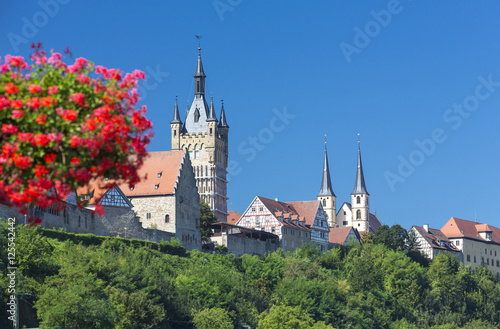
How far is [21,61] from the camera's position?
36.6 ft

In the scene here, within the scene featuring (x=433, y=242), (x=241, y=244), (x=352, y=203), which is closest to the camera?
(x=241, y=244)

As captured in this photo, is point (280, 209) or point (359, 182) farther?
point (359, 182)

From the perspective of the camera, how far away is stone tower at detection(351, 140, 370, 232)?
162 m

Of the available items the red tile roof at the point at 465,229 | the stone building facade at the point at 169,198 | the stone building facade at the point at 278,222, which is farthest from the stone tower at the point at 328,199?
the stone building facade at the point at 169,198

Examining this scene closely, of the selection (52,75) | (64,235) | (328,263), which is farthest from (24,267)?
(328,263)

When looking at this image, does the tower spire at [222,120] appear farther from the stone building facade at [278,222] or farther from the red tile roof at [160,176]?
the red tile roof at [160,176]

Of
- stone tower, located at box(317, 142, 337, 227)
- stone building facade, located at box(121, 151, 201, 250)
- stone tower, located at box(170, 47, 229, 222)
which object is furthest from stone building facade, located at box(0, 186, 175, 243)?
stone tower, located at box(317, 142, 337, 227)

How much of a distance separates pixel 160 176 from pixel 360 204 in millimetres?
85598

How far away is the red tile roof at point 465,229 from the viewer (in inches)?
5689

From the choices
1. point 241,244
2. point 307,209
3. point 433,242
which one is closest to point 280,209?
point 307,209

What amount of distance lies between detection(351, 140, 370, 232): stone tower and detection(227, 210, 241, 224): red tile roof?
2913cm

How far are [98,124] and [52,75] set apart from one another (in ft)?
2.89

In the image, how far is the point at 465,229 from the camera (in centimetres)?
14662

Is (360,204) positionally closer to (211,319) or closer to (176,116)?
(176,116)
